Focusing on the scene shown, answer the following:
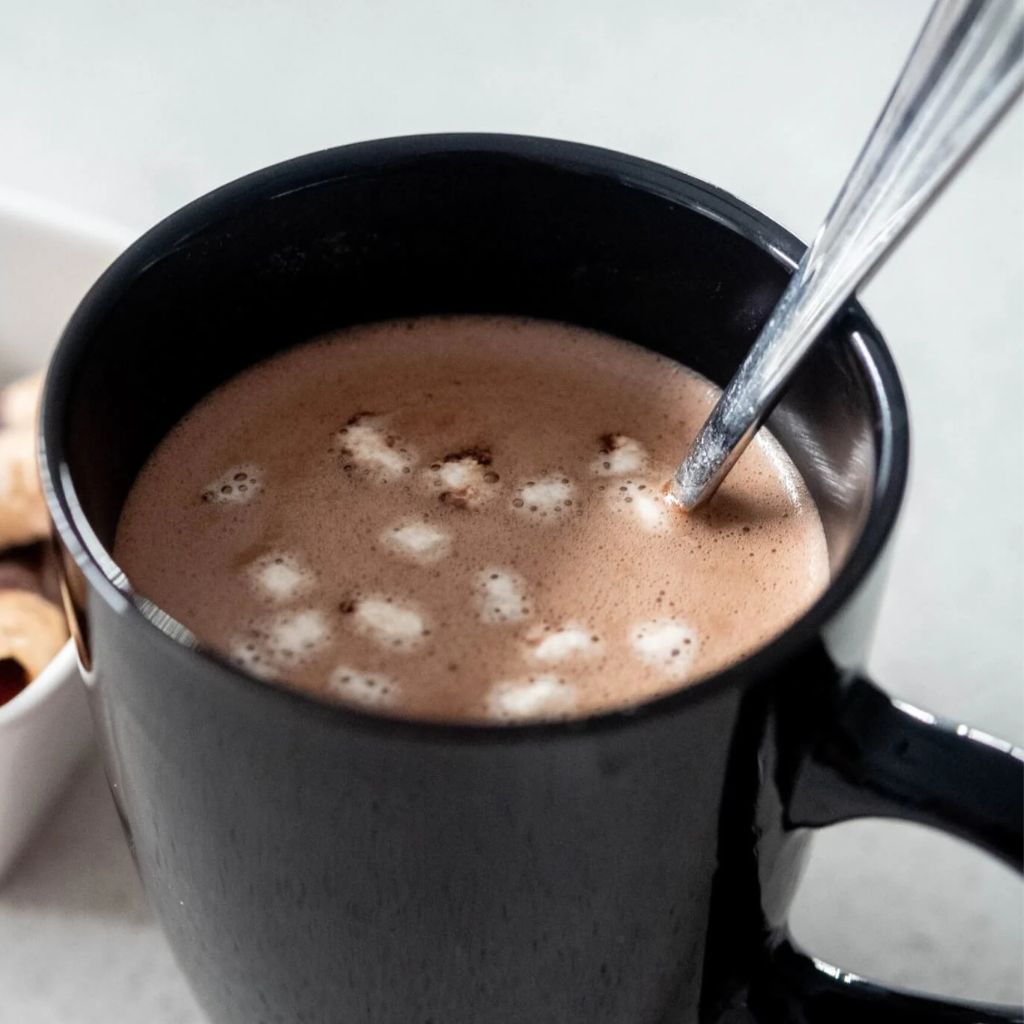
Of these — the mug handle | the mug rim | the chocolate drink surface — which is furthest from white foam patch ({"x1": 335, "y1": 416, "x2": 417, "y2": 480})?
the mug handle

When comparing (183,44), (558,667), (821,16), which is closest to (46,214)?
(183,44)

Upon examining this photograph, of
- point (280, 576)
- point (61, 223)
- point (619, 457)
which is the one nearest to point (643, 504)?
point (619, 457)

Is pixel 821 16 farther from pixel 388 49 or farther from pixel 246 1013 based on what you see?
pixel 246 1013

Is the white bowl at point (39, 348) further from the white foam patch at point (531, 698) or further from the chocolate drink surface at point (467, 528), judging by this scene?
the white foam patch at point (531, 698)

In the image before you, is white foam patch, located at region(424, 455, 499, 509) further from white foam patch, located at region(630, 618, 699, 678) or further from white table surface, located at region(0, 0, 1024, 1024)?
white table surface, located at region(0, 0, 1024, 1024)

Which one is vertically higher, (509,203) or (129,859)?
(509,203)
